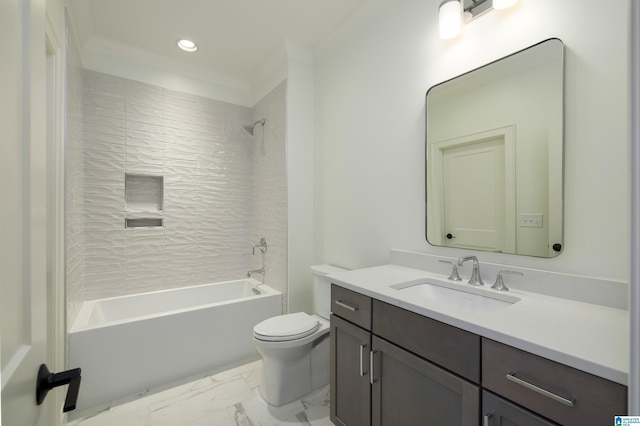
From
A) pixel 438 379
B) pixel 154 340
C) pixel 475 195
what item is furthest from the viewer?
pixel 154 340

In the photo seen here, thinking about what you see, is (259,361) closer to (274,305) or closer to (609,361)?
(274,305)

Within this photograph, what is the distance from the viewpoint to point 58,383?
0.59 meters

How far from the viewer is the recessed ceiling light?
7.98 feet

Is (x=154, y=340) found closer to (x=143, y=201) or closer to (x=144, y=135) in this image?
(x=143, y=201)

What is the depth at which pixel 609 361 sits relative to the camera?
686 mm

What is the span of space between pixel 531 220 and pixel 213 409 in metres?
2.09

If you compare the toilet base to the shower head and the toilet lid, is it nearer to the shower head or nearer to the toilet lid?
the toilet lid

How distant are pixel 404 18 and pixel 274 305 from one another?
7.90 ft

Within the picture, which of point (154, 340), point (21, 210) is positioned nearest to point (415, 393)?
point (21, 210)

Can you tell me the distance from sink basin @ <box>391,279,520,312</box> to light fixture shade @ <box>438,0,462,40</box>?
1.30 m

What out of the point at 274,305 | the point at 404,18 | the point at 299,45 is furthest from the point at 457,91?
the point at 274,305

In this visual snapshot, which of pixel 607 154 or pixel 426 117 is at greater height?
pixel 426 117

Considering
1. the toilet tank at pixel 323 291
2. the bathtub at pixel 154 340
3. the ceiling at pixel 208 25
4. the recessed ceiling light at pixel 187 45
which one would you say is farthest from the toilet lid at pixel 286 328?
the recessed ceiling light at pixel 187 45

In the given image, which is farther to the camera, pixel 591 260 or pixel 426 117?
pixel 426 117
